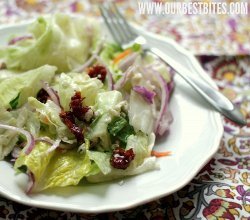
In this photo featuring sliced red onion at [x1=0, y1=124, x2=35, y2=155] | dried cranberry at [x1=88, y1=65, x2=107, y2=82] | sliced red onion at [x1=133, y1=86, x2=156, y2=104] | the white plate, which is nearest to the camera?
the white plate

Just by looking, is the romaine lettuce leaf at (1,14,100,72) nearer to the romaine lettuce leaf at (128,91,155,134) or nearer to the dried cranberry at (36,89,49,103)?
the dried cranberry at (36,89,49,103)

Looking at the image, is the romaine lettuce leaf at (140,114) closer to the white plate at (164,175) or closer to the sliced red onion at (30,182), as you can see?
the white plate at (164,175)

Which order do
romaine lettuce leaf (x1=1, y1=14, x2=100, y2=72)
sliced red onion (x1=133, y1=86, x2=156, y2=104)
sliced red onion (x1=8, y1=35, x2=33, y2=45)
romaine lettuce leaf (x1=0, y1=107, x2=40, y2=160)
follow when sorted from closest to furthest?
1. romaine lettuce leaf (x1=0, y1=107, x2=40, y2=160)
2. sliced red onion (x1=133, y1=86, x2=156, y2=104)
3. romaine lettuce leaf (x1=1, y1=14, x2=100, y2=72)
4. sliced red onion (x1=8, y1=35, x2=33, y2=45)

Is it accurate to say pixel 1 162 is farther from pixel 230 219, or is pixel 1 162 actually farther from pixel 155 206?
pixel 230 219

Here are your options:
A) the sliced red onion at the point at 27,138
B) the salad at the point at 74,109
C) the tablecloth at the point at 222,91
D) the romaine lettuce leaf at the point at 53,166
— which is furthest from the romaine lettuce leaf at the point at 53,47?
the tablecloth at the point at 222,91

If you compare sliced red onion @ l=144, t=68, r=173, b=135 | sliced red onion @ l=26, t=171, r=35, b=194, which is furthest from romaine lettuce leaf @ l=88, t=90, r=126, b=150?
sliced red onion @ l=26, t=171, r=35, b=194

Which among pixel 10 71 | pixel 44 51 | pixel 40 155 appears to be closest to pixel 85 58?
pixel 44 51

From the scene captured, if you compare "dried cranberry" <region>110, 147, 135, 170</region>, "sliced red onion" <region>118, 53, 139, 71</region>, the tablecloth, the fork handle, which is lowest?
the tablecloth
